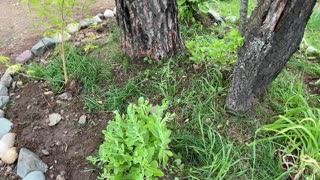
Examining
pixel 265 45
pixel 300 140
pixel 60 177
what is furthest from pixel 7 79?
pixel 300 140

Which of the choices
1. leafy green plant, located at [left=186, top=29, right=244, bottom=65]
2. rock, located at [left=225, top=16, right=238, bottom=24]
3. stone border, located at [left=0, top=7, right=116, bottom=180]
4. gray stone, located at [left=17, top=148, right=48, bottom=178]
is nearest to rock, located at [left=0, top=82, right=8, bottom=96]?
stone border, located at [left=0, top=7, right=116, bottom=180]

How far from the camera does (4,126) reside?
2.23 meters

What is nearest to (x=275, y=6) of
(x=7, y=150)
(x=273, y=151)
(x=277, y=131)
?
(x=277, y=131)

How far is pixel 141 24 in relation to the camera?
2.29 m

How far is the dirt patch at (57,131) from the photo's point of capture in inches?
78.4

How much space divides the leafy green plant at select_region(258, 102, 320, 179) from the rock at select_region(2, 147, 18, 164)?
1.49 metres

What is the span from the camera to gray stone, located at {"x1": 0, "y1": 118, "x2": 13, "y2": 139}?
7.24 feet

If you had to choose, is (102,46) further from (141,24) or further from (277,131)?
(277,131)

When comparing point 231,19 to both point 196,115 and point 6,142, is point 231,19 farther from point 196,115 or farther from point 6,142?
point 6,142

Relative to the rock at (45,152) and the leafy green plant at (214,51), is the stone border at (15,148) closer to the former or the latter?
the rock at (45,152)

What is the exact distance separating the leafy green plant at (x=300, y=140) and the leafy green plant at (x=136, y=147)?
0.64m

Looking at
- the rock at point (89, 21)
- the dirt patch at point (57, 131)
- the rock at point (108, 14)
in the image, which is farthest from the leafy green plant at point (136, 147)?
the rock at point (108, 14)

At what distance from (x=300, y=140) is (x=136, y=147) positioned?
903 millimetres

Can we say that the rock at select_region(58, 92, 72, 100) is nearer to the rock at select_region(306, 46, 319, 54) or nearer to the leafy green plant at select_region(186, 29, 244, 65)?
the leafy green plant at select_region(186, 29, 244, 65)
